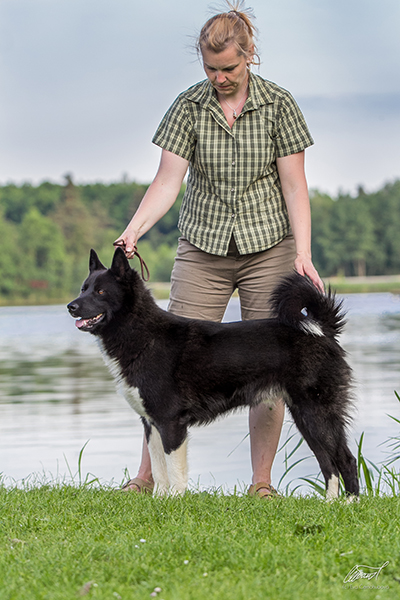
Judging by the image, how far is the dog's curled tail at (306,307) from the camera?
3.97 metres

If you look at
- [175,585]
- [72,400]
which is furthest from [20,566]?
[72,400]

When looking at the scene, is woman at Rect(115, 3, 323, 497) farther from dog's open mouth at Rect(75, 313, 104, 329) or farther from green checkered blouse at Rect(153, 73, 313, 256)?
dog's open mouth at Rect(75, 313, 104, 329)

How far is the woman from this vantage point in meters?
4.36

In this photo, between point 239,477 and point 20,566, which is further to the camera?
point 239,477

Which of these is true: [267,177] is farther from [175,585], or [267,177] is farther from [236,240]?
[175,585]

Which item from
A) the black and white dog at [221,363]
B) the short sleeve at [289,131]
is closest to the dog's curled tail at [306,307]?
the black and white dog at [221,363]

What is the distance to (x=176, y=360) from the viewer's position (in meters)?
4.09

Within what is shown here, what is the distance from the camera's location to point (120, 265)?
4.15 m

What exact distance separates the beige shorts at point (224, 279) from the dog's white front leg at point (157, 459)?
0.82 meters

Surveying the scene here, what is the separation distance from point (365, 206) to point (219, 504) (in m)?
89.9

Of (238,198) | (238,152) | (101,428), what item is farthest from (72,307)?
(101,428)

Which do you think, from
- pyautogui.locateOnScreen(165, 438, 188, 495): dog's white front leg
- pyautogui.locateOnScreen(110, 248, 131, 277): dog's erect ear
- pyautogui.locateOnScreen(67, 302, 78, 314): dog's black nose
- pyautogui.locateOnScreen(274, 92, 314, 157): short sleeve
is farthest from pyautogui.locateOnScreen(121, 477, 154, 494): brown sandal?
pyautogui.locateOnScreen(274, 92, 314, 157): short sleeve

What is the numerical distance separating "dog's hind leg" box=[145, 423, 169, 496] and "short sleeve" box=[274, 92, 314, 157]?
6.13ft

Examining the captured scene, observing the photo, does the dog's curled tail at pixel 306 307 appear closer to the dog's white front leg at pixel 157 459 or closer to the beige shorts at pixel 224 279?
the beige shorts at pixel 224 279
